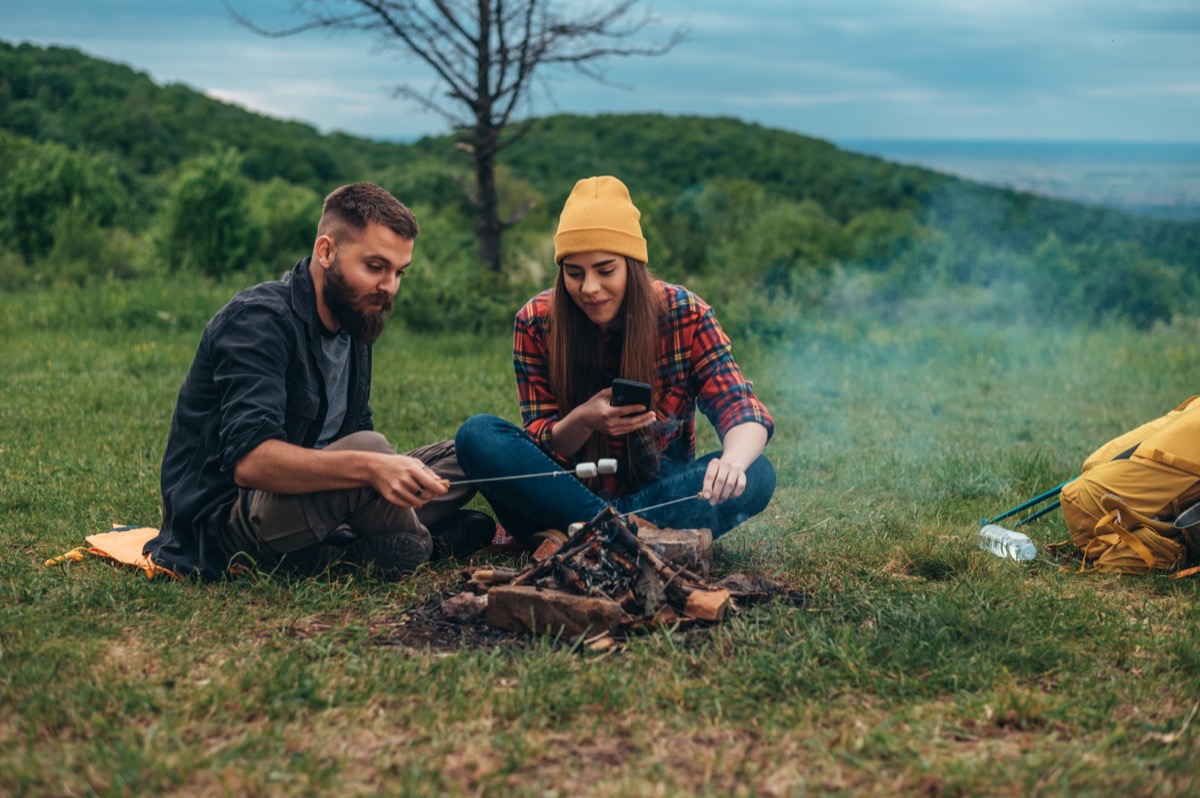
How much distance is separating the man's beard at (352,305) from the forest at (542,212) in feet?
18.1

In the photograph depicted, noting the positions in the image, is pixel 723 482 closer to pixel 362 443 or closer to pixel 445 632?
pixel 445 632

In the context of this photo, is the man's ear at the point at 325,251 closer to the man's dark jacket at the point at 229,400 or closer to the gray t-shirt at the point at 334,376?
the man's dark jacket at the point at 229,400

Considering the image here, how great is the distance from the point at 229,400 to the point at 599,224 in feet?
4.39

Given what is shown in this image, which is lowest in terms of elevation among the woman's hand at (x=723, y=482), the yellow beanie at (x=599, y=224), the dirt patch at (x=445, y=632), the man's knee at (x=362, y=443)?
the dirt patch at (x=445, y=632)

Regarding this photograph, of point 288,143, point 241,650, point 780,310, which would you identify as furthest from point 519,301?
point 288,143

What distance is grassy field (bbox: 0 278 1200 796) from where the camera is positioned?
96.7 inches

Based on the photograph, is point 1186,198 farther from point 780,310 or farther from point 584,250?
point 584,250

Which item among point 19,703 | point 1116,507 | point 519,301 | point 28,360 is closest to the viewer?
point 19,703

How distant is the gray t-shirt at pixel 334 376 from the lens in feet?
12.6

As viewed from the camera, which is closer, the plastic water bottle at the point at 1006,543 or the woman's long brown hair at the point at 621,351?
the woman's long brown hair at the point at 621,351

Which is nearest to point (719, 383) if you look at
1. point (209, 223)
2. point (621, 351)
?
point (621, 351)

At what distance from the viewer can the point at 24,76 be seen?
21.9 metres

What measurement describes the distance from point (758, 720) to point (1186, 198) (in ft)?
76.3

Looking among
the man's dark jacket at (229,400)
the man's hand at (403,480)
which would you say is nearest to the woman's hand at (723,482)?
the man's hand at (403,480)
